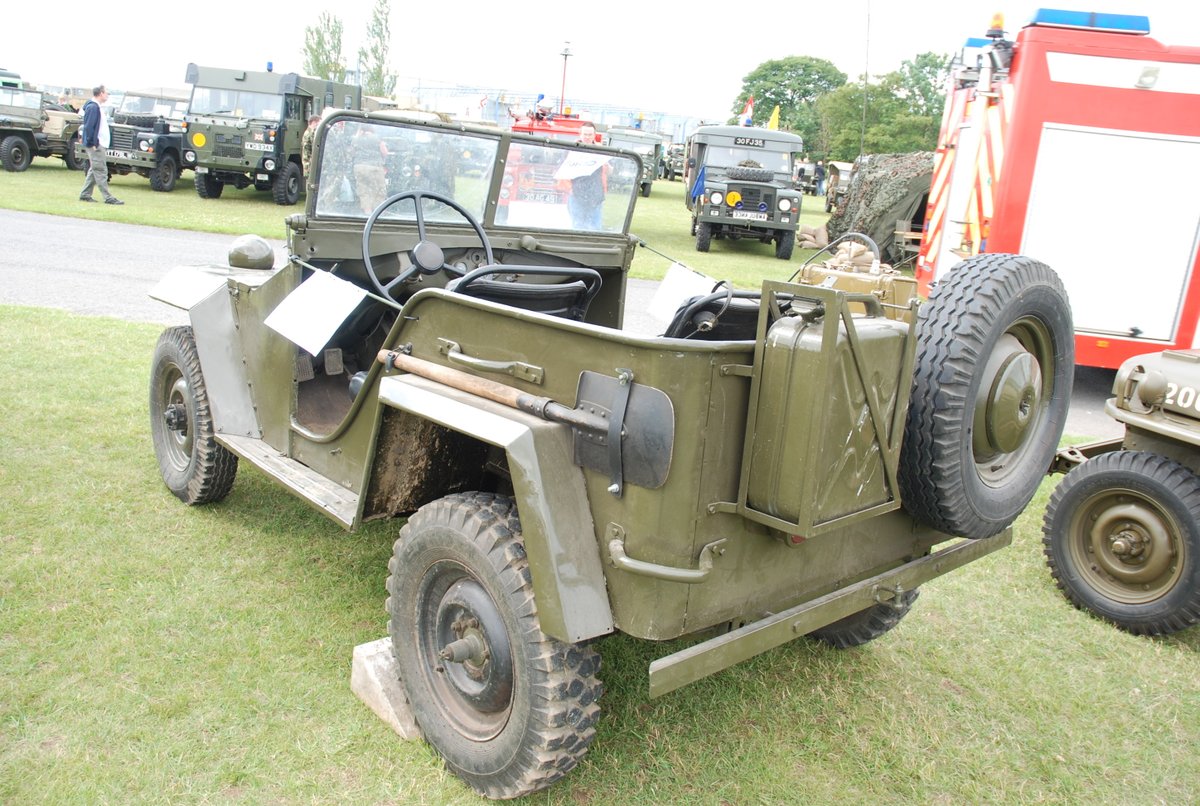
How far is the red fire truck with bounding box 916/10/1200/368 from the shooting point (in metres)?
6.35

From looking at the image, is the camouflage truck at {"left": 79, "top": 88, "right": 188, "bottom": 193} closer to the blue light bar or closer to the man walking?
the man walking

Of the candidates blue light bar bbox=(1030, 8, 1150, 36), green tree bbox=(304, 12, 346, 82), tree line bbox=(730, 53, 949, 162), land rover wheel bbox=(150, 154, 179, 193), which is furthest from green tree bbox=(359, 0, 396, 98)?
blue light bar bbox=(1030, 8, 1150, 36)

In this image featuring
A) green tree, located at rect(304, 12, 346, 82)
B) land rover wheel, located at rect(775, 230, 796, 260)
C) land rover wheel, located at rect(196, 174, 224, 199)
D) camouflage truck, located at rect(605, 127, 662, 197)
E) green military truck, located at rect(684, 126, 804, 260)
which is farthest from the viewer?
green tree, located at rect(304, 12, 346, 82)

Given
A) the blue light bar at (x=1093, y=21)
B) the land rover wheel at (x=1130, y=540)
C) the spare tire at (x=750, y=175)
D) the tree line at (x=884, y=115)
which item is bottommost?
the land rover wheel at (x=1130, y=540)

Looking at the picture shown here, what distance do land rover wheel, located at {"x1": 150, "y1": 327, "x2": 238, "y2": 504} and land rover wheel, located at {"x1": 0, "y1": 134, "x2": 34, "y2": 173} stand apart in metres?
18.9

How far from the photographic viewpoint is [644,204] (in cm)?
2498

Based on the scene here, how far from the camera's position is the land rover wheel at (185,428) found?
12.6ft

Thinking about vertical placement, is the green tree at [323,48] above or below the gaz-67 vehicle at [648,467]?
above

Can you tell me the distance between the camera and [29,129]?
63.9 ft

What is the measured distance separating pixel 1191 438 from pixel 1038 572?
0.95m

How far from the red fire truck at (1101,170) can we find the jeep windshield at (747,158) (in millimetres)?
9839

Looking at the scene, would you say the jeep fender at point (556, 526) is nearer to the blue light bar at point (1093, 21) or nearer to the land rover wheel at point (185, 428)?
the land rover wheel at point (185, 428)

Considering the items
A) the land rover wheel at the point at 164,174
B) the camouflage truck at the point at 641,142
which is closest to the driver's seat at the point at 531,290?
the land rover wheel at the point at 164,174

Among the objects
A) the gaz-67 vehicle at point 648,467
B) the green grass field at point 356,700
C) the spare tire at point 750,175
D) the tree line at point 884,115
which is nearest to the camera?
the gaz-67 vehicle at point 648,467
